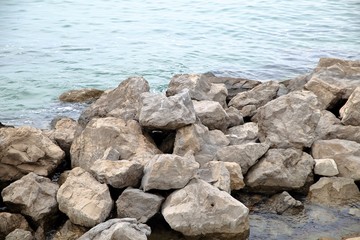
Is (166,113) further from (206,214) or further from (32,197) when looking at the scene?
(32,197)

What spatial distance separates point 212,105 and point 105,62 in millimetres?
9693

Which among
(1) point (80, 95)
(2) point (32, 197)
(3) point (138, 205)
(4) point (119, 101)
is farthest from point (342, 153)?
(1) point (80, 95)

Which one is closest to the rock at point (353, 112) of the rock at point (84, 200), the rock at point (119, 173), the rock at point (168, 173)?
the rock at point (168, 173)

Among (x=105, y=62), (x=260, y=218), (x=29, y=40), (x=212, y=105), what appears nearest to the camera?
(x=260, y=218)

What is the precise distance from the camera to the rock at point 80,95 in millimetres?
14336

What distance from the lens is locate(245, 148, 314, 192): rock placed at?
848 centimetres

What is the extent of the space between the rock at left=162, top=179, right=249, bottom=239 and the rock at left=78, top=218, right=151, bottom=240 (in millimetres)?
636

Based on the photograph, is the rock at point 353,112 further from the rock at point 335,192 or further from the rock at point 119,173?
the rock at point 119,173

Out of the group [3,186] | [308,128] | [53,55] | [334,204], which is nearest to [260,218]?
[334,204]

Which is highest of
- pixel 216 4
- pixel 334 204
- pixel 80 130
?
pixel 80 130

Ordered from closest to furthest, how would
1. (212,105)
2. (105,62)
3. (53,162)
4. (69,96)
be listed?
(53,162) < (212,105) < (69,96) < (105,62)

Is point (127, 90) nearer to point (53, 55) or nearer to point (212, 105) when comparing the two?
point (212, 105)

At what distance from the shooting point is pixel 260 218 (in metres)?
7.95

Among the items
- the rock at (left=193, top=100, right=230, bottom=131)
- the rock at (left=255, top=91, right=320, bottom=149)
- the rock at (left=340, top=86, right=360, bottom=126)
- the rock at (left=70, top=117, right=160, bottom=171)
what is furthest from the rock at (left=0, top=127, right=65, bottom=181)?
the rock at (left=340, top=86, right=360, bottom=126)
